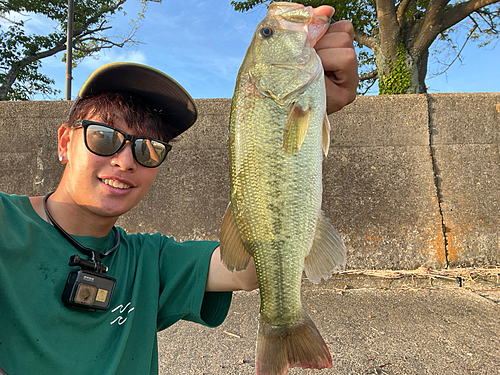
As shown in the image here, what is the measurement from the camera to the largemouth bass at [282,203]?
1305 mm

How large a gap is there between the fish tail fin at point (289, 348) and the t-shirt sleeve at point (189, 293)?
423mm

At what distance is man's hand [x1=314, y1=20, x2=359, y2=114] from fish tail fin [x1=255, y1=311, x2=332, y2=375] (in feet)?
3.25

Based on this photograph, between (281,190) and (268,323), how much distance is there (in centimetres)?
53

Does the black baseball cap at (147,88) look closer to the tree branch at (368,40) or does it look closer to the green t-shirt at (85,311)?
the green t-shirt at (85,311)

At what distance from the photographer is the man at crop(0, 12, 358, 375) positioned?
1.32 metres

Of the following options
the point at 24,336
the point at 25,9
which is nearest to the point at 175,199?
the point at 24,336

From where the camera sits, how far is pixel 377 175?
4.09 metres

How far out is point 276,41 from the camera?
1492 mm

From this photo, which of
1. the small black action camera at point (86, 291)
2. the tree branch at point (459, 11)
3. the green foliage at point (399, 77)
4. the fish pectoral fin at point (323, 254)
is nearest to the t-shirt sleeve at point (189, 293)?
the small black action camera at point (86, 291)

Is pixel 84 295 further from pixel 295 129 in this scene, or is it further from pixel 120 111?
pixel 295 129

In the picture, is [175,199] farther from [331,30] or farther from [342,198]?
[331,30]

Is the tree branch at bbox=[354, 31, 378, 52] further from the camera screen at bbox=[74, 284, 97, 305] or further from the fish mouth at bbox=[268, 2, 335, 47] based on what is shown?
the camera screen at bbox=[74, 284, 97, 305]

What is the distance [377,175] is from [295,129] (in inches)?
121

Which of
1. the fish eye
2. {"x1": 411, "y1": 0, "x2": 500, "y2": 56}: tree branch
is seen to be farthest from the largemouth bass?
{"x1": 411, "y1": 0, "x2": 500, "y2": 56}: tree branch
